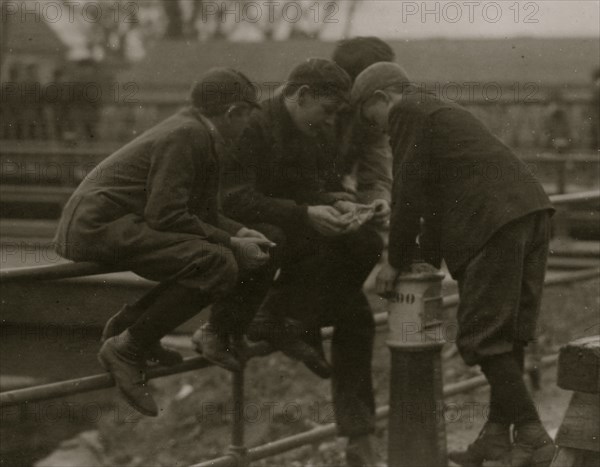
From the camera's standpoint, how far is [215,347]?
4395 millimetres

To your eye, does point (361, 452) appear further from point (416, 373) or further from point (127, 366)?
point (127, 366)

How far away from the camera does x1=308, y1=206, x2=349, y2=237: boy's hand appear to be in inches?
177

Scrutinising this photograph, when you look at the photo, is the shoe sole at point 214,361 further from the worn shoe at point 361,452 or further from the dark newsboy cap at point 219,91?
the dark newsboy cap at point 219,91

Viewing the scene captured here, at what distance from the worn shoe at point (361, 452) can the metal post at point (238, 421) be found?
54cm

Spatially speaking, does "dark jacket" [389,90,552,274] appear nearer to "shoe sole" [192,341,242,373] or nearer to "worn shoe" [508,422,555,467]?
"worn shoe" [508,422,555,467]

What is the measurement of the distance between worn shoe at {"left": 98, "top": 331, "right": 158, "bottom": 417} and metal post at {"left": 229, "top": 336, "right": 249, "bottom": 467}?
520 millimetres

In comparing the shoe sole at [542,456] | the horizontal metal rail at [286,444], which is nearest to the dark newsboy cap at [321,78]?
the horizontal metal rail at [286,444]

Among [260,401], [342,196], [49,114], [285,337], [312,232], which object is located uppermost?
[342,196]

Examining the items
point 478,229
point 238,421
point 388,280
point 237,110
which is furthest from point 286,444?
point 237,110

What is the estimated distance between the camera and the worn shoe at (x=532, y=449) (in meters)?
4.30

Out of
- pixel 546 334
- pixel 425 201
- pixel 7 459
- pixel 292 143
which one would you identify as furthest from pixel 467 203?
pixel 7 459

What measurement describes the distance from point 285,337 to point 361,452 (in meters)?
0.61

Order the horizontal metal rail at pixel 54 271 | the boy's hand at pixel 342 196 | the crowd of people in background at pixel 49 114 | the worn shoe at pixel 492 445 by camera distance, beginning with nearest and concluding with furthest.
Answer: the horizontal metal rail at pixel 54 271 < the worn shoe at pixel 492 445 < the boy's hand at pixel 342 196 < the crowd of people in background at pixel 49 114

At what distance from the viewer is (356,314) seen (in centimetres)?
489
